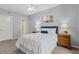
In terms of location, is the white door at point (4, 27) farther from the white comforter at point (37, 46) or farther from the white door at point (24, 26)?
the white comforter at point (37, 46)

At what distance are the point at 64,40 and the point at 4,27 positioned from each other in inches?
178

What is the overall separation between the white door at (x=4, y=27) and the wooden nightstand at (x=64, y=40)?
Result: 13.6ft

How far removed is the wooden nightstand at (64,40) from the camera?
4320 millimetres

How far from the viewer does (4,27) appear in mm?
6469

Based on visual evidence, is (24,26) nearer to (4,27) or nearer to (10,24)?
(10,24)

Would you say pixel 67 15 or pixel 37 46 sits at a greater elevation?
pixel 67 15

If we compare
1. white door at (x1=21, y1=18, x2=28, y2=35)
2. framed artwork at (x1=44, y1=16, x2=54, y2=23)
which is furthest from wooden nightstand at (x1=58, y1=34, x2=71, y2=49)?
white door at (x1=21, y1=18, x2=28, y2=35)

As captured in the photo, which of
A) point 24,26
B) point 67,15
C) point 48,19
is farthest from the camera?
point 24,26

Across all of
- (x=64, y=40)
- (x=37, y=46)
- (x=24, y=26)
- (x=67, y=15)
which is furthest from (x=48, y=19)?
(x=37, y=46)

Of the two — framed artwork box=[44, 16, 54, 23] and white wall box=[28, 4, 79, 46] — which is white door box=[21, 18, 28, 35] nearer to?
white wall box=[28, 4, 79, 46]
